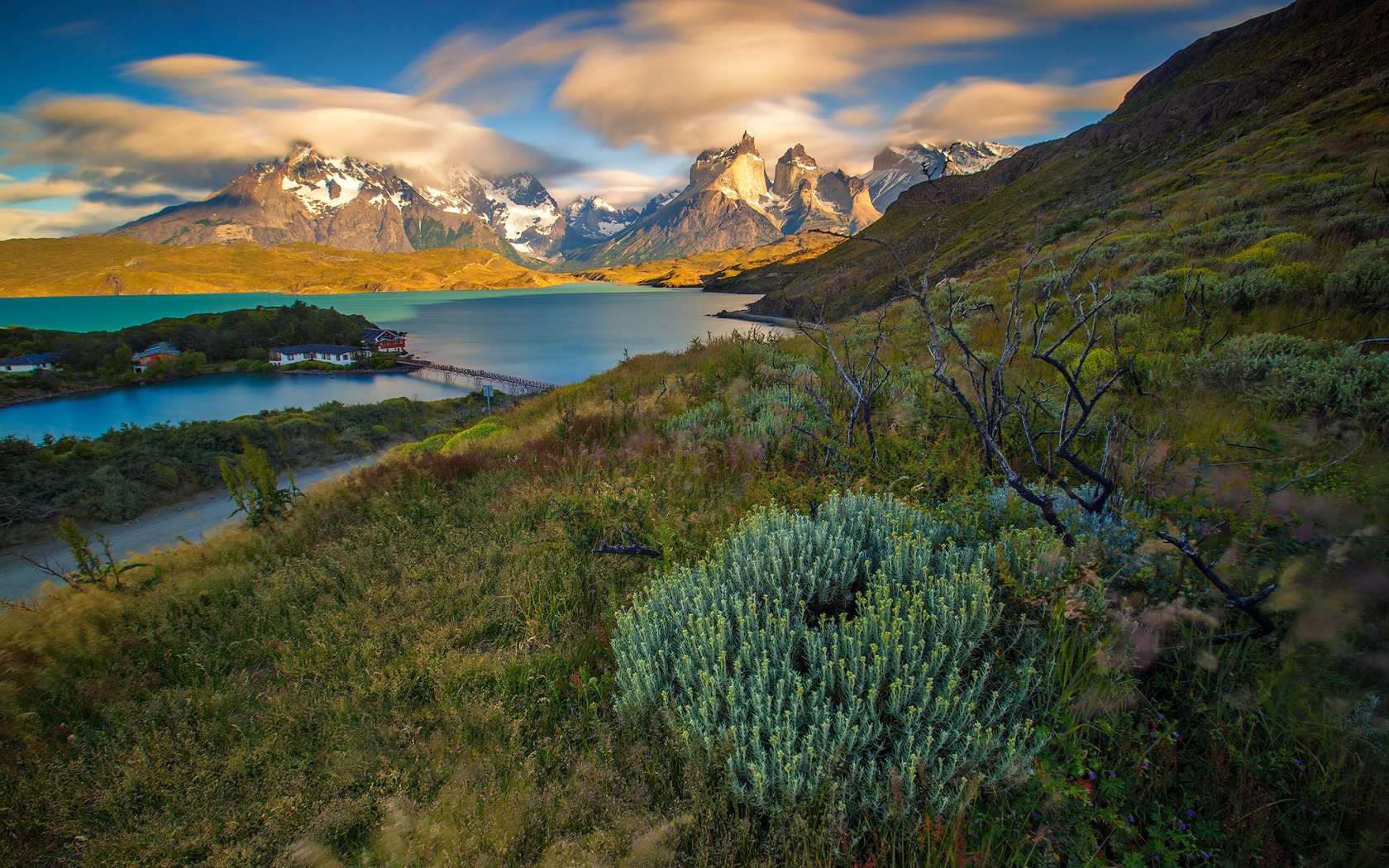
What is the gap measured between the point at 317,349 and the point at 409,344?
1849 centimetres

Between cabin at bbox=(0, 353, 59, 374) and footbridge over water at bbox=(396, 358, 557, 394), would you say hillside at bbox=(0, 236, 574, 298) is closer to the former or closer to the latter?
cabin at bbox=(0, 353, 59, 374)

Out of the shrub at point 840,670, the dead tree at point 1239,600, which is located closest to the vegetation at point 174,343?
the shrub at point 840,670

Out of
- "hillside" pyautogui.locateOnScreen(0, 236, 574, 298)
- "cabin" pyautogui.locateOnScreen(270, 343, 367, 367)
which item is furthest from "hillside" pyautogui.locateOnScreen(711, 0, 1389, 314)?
"hillside" pyautogui.locateOnScreen(0, 236, 574, 298)

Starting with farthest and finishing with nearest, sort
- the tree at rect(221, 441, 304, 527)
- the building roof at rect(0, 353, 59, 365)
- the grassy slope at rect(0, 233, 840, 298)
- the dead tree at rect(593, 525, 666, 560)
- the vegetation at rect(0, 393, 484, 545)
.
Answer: the grassy slope at rect(0, 233, 840, 298) → the building roof at rect(0, 353, 59, 365) → the vegetation at rect(0, 393, 484, 545) → the tree at rect(221, 441, 304, 527) → the dead tree at rect(593, 525, 666, 560)

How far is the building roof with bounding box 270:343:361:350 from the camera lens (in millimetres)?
63094

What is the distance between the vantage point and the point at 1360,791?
1749 millimetres

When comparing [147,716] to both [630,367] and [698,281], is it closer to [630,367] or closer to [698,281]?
[630,367]

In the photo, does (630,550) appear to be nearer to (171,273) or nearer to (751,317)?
(751,317)

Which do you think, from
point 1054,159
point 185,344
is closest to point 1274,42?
point 1054,159

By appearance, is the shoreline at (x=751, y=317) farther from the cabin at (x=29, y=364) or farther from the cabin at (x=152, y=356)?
the cabin at (x=29, y=364)

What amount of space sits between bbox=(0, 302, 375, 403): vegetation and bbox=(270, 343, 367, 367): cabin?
154cm

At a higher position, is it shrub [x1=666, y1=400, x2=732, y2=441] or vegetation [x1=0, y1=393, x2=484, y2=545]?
shrub [x1=666, y1=400, x2=732, y2=441]

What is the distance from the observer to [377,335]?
73.6 metres

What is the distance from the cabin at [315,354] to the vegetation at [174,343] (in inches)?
60.8
